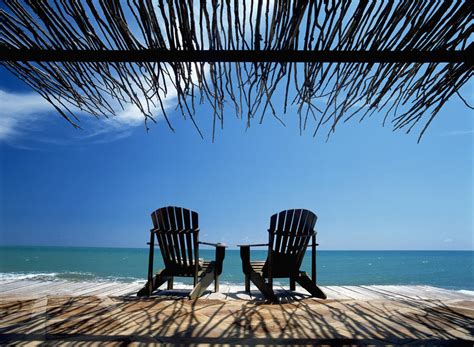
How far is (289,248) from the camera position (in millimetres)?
3867

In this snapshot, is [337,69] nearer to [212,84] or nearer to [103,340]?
[212,84]

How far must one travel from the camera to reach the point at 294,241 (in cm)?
387

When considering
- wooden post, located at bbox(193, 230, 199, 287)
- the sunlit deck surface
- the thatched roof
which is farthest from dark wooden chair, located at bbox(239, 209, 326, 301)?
the thatched roof

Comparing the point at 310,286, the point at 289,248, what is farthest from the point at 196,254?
the point at 310,286

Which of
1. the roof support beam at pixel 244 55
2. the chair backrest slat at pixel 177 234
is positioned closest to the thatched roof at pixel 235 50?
the roof support beam at pixel 244 55

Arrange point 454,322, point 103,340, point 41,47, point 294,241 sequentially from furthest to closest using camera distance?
point 294,241
point 454,322
point 41,47
point 103,340

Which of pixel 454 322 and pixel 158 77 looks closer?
pixel 158 77

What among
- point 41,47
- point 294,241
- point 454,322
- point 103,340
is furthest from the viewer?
point 294,241

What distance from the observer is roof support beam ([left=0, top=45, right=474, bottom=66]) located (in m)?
1.38

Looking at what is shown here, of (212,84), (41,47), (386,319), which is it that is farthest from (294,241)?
(41,47)

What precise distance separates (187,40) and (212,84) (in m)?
0.41

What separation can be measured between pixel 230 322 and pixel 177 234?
2.28 m

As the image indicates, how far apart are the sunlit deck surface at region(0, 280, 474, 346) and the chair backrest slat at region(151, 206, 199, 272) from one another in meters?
1.58

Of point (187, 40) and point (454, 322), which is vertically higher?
point (187, 40)
